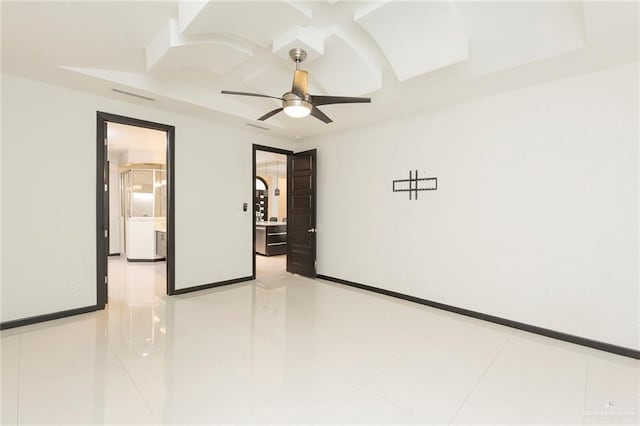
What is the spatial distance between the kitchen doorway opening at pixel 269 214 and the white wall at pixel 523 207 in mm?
2014

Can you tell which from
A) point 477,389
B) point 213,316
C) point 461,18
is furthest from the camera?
point 213,316

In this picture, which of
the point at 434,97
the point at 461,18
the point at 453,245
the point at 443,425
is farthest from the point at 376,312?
the point at 461,18

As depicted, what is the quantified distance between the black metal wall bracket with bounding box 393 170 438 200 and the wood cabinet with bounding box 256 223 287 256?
428cm

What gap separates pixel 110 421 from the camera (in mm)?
1856

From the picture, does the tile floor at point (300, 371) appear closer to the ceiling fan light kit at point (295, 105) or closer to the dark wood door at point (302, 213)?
the dark wood door at point (302, 213)

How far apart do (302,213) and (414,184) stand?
7.37ft

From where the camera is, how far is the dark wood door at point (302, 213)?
18.3ft

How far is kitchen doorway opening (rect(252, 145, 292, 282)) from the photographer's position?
5723 millimetres

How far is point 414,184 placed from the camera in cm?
434

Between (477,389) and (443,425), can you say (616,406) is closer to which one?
(477,389)

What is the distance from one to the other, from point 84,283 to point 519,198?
5.20 metres

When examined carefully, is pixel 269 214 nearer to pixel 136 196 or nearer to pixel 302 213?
pixel 136 196

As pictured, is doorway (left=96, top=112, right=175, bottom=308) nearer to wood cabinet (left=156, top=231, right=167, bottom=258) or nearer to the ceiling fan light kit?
wood cabinet (left=156, top=231, right=167, bottom=258)

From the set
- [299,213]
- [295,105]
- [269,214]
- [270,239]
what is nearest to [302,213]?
[299,213]
